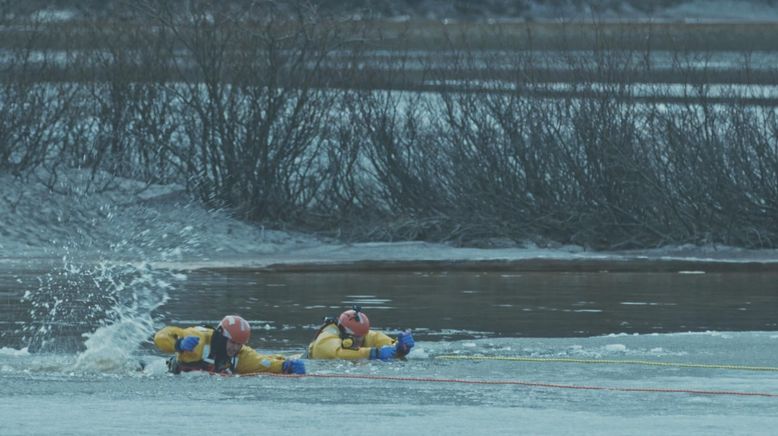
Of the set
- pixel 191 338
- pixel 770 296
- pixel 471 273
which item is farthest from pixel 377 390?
pixel 471 273

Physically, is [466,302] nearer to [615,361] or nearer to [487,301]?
[487,301]

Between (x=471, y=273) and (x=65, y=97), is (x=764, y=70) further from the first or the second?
(x=65, y=97)

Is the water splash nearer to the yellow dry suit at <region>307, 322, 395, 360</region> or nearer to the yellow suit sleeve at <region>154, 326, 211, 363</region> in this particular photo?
the yellow suit sleeve at <region>154, 326, 211, 363</region>

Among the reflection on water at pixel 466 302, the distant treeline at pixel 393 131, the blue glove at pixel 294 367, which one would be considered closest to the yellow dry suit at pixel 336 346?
the blue glove at pixel 294 367

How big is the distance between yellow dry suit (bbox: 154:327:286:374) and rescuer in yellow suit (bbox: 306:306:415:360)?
0.82 metres

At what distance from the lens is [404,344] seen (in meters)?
14.5

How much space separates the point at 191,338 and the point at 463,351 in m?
2.96

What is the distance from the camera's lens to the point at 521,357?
1497cm

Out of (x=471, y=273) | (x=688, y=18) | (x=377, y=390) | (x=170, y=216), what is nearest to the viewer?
(x=377, y=390)

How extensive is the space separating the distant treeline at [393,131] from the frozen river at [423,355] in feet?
16.3

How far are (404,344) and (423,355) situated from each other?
2.06ft

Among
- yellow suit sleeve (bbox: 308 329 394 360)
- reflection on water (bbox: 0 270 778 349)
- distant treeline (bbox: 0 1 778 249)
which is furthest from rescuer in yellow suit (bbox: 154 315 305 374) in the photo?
distant treeline (bbox: 0 1 778 249)

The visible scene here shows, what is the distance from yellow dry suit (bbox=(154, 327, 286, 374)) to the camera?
13.8 meters

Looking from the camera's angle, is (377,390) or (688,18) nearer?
(377,390)
